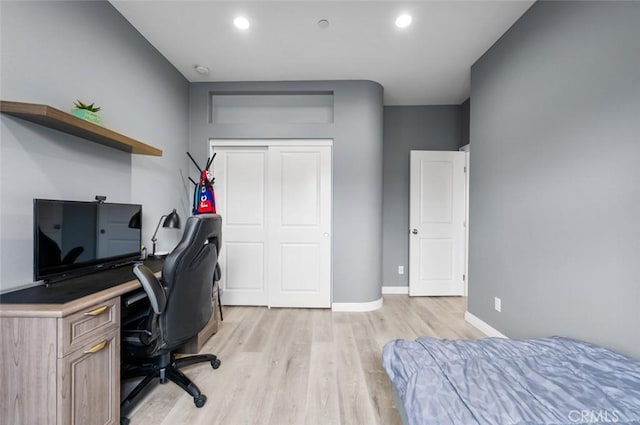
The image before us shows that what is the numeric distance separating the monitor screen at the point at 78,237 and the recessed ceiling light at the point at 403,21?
8.97 ft

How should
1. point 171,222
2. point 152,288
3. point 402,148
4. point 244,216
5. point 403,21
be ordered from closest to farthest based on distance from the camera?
point 152,288
point 403,21
point 171,222
point 244,216
point 402,148

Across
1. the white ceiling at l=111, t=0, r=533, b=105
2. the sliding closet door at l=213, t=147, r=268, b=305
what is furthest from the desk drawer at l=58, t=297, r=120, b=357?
the white ceiling at l=111, t=0, r=533, b=105

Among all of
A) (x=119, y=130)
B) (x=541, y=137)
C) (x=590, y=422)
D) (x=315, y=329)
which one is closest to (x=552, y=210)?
(x=541, y=137)

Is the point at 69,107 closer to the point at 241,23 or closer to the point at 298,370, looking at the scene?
the point at 241,23

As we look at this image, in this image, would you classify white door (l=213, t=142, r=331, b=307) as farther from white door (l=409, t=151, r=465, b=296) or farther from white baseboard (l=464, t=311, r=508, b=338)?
white baseboard (l=464, t=311, r=508, b=338)

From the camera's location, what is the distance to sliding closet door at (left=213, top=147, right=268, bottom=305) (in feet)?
10.1

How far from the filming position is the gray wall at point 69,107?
1299 millimetres

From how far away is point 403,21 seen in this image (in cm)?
201

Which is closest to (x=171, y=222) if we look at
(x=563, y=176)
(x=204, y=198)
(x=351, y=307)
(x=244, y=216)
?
(x=204, y=198)

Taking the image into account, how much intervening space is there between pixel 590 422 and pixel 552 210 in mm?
1378

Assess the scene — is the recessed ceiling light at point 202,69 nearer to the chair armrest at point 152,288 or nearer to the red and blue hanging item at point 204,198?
the red and blue hanging item at point 204,198

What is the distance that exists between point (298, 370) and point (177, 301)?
3.52 ft

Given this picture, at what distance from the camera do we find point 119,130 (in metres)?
2.00

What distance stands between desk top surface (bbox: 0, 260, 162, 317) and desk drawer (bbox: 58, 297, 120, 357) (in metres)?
0.04
